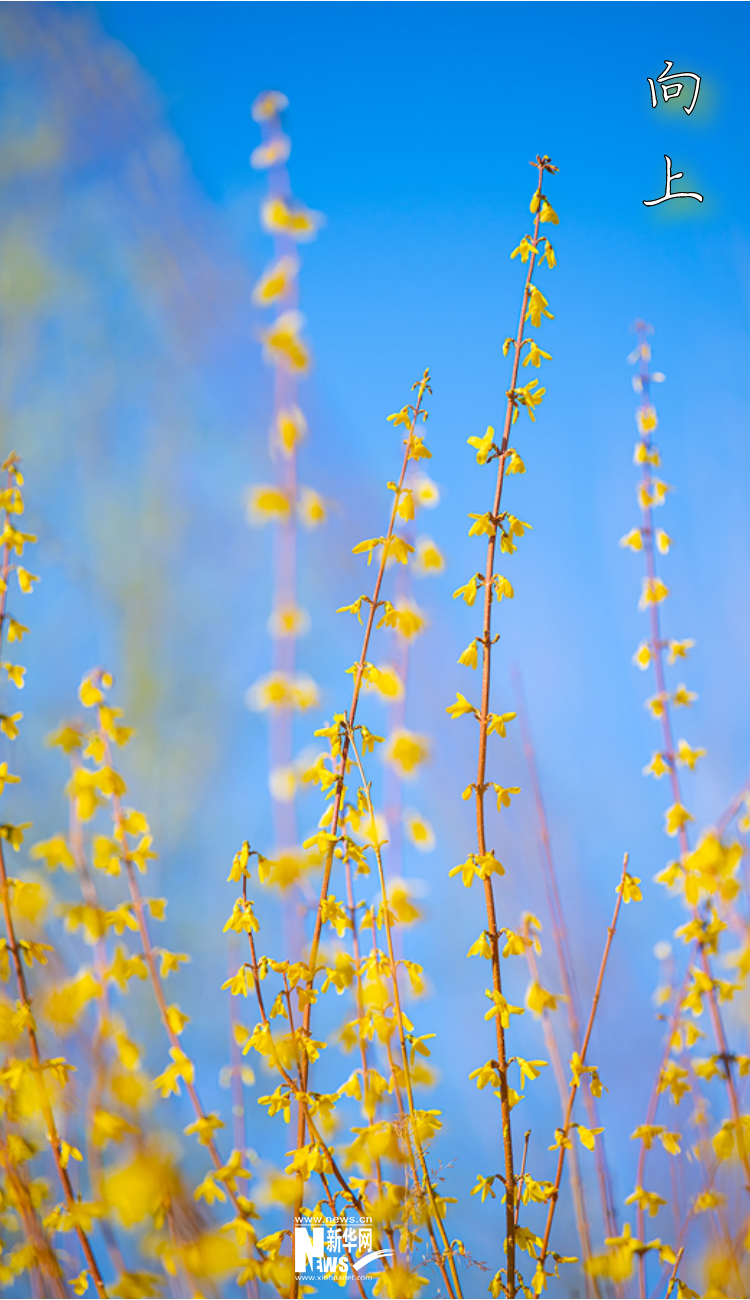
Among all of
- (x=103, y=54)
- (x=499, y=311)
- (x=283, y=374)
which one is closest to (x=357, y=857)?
(x=283, y=374)

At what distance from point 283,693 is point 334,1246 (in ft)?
1.15

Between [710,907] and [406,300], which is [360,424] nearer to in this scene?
[406,300]

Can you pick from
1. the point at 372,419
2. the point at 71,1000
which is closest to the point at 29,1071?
the point at 71,1000

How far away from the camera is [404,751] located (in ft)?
1.60

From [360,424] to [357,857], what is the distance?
2.73 ft

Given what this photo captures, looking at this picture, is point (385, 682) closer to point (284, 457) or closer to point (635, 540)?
point (284, 457)

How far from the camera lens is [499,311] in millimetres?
1116

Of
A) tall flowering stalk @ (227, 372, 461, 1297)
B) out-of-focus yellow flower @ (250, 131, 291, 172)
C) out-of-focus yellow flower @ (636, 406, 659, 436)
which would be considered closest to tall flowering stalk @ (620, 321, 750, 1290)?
out-of-focus yellow flower @ (636, 406, 659, 436)

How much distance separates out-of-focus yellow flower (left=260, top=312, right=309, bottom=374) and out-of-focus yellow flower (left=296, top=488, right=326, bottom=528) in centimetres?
7

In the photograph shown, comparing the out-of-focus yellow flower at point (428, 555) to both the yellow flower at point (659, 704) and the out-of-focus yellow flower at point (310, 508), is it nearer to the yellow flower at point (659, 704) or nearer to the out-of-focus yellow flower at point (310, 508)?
the out-of-focus yellow flower at point (310, 508)

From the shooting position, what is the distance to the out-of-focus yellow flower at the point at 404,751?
1.60 ft

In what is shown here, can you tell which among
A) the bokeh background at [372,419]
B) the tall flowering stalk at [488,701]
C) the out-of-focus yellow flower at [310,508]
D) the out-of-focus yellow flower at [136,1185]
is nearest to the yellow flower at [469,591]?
the tall flowering stalk at [488,701]

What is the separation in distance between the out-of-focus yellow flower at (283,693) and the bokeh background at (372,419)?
0.60 m

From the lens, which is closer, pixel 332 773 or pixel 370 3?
pixel 332 773
